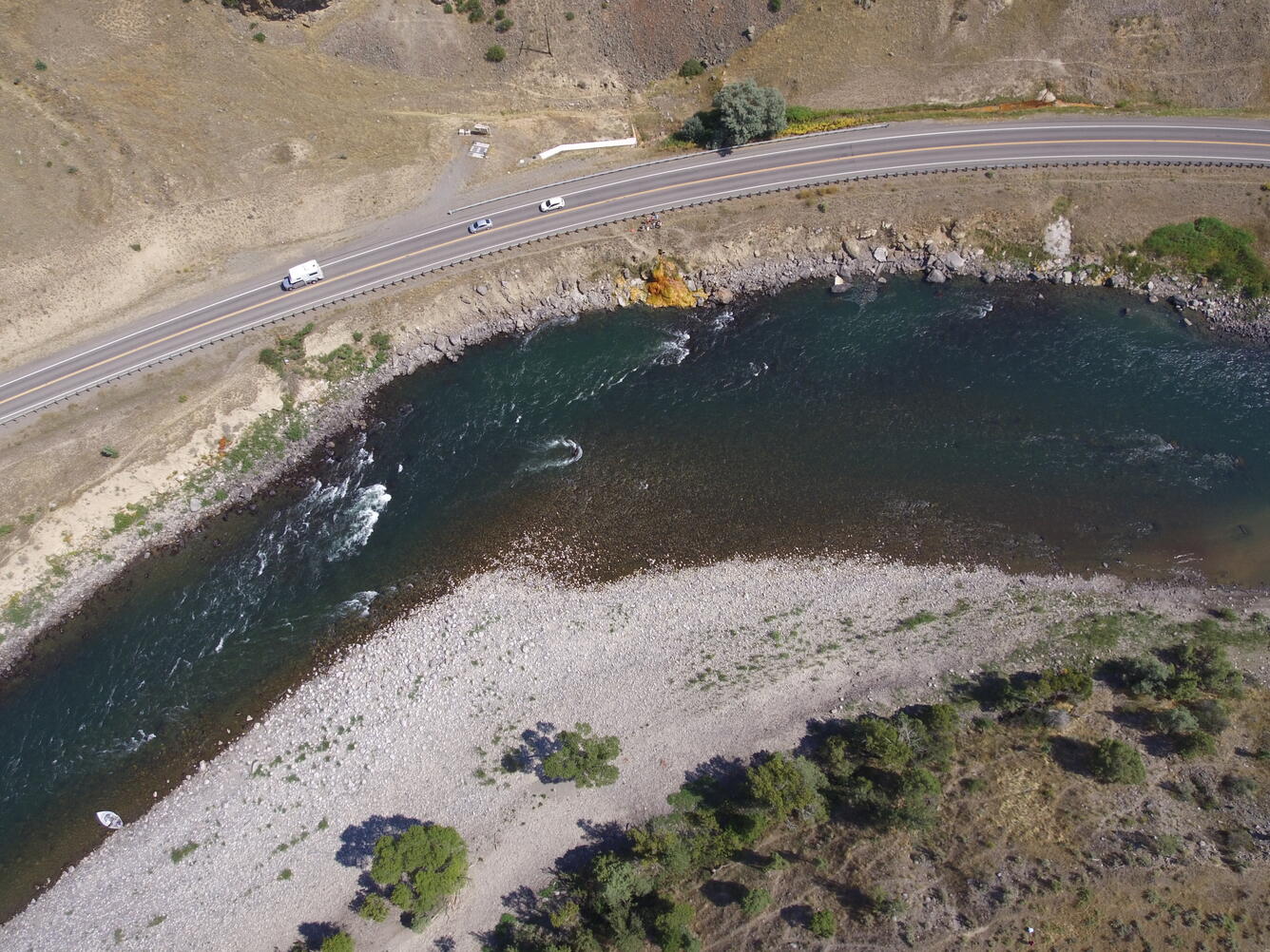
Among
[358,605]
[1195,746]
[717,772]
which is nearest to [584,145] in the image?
[358,605]

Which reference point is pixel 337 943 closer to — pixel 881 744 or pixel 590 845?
pixel 590 845

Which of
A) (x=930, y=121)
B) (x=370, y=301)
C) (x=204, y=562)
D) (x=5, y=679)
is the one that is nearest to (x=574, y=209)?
(x=370, y=301)

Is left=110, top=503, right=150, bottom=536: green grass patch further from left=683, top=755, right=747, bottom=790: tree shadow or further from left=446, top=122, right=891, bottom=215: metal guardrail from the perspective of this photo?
left=683, top=755, right=747, bottom=790: tree shadow

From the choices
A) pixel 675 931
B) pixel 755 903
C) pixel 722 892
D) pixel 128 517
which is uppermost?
pixel 128 517

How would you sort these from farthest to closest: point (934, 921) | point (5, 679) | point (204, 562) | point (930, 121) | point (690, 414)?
1. point (930, 121)
2. point (690, 414)
3. point (204, 562)
4. point (5, 679)
5. point (934, 921)

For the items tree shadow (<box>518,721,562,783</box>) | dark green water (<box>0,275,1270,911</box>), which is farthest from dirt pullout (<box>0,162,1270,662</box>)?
tree shadow (<box>518,721,562,783</box>)

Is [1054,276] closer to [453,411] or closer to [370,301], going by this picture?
[453,411]

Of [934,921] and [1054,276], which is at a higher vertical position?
[1054,276]
